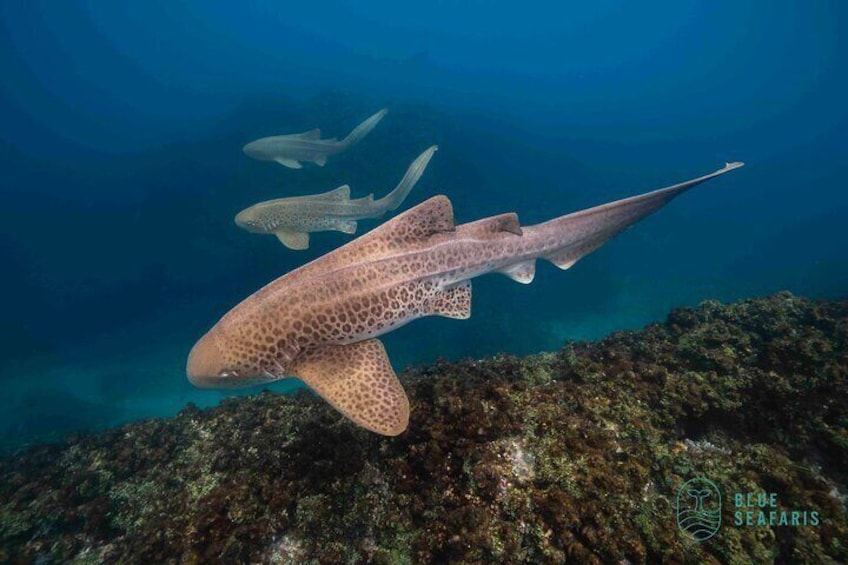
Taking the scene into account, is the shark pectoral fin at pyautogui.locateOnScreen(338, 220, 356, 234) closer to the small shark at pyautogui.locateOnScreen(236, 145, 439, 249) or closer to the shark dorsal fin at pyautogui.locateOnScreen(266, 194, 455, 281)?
the small shark at pyautogui.locateOnScreen(236, 145, 439, 249)

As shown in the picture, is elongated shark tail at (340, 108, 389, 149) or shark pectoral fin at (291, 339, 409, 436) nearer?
shark pectoral fin at (291, 339, 409, 436)

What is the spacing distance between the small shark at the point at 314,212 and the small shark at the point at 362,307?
235 inches

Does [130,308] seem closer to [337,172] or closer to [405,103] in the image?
[337,172]

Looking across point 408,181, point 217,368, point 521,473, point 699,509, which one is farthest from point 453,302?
point 408,181

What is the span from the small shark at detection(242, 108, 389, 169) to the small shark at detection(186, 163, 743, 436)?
1100 cm

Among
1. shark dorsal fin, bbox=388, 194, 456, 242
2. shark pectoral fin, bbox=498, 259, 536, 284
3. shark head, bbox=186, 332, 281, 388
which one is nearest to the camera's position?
shark head, bbox=186, 332, 281, 388

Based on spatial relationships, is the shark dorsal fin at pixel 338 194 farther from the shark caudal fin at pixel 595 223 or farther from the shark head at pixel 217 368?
the shark head at pixel 217 368

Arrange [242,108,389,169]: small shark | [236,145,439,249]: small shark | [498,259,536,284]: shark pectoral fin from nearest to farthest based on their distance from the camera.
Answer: [498,259,536,284]: shark pectoral fin < [236,145,439,249]: small shark < [242,108,389,169]: small shark

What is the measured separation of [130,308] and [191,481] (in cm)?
3262

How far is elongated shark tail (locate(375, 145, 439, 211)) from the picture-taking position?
11484mm

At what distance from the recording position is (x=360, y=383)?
4.72 metres

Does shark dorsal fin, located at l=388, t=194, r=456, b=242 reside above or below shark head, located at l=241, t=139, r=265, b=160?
below

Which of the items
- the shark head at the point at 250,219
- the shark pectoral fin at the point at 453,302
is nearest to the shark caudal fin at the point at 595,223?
the shark pectoral fin at the point at 453,302

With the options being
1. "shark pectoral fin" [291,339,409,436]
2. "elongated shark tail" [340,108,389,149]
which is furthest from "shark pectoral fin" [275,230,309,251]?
"shark pectoral fin" [291,339,409,436]
